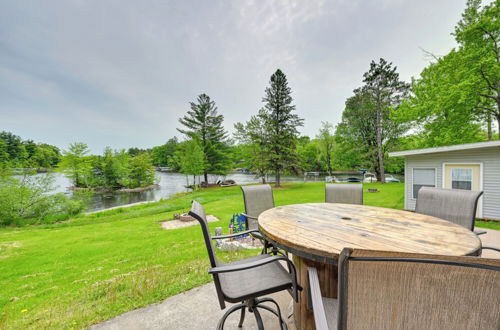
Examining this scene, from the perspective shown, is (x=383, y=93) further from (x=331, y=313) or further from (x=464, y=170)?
(x=331, y=313)

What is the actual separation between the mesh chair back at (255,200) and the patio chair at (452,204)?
210 cm

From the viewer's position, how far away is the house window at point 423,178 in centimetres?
714

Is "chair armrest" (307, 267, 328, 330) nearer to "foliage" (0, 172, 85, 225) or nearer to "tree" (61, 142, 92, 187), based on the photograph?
"foliage" (0, 172, 85, 225)

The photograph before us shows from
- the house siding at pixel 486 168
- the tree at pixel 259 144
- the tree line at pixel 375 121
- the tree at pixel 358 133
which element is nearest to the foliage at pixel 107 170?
the tree line at pixel 375 121

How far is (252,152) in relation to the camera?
19969 mm

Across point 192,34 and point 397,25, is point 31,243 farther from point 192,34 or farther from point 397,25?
point 397,25

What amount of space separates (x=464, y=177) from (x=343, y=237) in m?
8.13

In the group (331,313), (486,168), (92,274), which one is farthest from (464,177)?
(92,274)

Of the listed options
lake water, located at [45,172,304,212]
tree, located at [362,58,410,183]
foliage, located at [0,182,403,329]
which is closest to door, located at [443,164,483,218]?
foliage, located at [0,182,403,329]

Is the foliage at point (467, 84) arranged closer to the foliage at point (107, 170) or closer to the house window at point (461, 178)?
the house window at point (461, 178)

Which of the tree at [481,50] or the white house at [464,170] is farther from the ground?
the tree at [481,50]

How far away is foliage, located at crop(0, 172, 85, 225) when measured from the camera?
10227 millimetres

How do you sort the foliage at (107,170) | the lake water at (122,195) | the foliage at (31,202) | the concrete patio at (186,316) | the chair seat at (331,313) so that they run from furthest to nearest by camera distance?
the foliage at (107,170), the lake water at (122,195), the foliage at (31,202), the concrete patio at (186,316), the chair seat at (331,313)

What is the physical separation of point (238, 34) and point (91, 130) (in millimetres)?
22093
